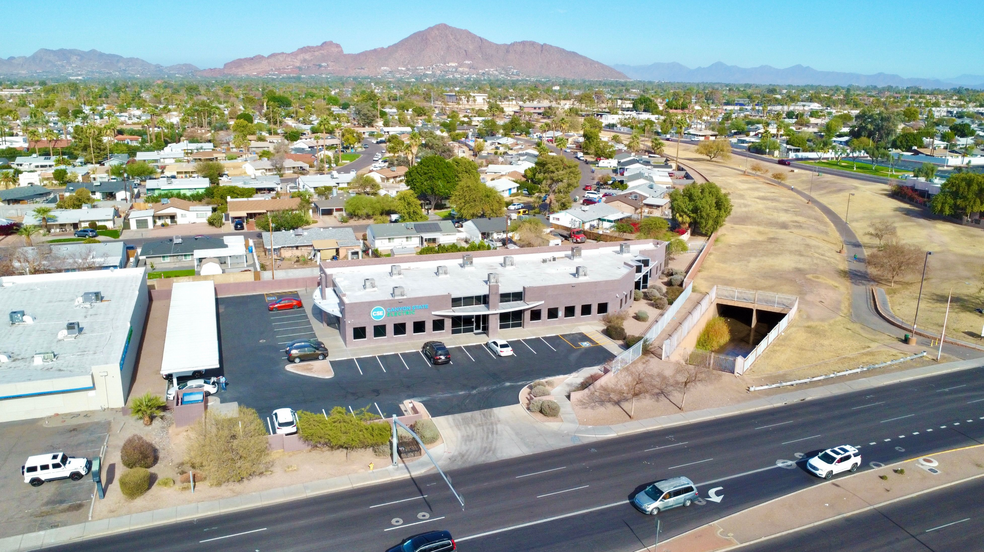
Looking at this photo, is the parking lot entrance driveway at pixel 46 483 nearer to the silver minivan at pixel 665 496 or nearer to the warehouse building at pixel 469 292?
the warehouse building at pixel 469 292

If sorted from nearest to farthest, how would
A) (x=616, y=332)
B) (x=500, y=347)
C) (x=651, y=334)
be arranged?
1. (x=500, y=347)
2. (x=651, y=334)
3. (x=616, y=332)

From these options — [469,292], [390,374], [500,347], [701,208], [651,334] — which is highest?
[701,208]

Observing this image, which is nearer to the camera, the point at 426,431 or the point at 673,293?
the point at 426,431

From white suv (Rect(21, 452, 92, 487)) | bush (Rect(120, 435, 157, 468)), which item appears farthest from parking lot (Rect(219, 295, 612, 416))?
white suv (Rect(21, 452, 92, 487))

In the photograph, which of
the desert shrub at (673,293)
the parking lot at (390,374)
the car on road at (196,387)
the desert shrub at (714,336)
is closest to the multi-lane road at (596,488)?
the parking lot at (390,374)

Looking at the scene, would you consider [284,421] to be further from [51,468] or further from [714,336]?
[714,336]

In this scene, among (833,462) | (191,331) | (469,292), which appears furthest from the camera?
(469,292)

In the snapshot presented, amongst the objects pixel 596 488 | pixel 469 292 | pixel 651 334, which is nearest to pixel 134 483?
pixel 596 488

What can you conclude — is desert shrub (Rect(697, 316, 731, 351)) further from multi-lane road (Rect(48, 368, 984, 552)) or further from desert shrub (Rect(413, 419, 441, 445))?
desert shrub (Rect(413, 419, 441, 445))
